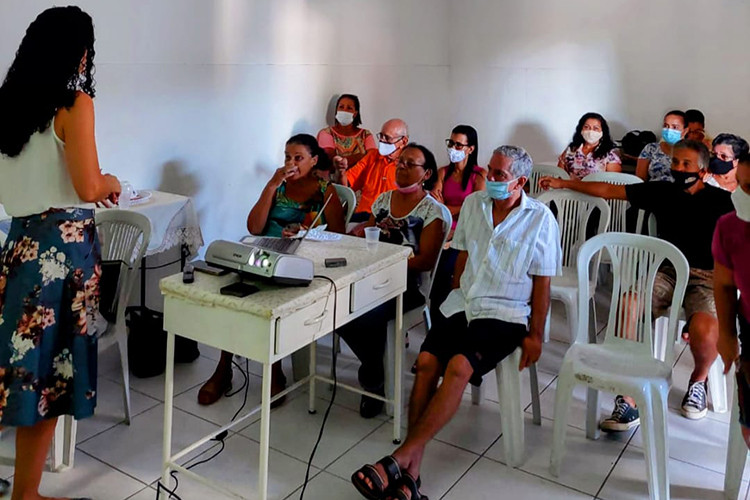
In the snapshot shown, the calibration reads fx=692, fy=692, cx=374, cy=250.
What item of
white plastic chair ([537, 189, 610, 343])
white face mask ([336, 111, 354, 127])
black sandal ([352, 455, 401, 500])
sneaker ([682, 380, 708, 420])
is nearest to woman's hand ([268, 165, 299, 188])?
white plastic chair ([537, 189, 610, 343])

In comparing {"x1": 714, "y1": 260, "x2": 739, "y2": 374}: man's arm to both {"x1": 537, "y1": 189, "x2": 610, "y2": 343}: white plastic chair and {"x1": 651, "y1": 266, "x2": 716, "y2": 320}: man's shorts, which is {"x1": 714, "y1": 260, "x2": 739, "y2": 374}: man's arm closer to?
{"x1": 651, "y1": 266, "x2": 716, "y2": 320}: man's shorts

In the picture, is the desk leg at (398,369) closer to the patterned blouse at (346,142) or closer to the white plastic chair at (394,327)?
the white plastic chair at (394,327)

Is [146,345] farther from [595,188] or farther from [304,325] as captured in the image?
[595,188]

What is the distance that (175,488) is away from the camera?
222 cm

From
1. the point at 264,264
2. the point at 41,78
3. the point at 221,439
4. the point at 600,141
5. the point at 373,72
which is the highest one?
Answer: the point at 373,72

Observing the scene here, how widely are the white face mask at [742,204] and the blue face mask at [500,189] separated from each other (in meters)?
0.76

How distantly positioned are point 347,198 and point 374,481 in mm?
1479

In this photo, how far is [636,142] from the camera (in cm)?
484

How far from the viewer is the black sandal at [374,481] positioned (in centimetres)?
211

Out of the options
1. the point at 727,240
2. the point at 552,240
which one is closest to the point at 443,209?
the point at 552,240

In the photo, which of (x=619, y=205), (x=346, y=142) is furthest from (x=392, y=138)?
(x=619, y=205)

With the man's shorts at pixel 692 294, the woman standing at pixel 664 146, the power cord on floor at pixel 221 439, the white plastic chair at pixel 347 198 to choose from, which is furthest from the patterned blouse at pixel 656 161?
the power cord on floor at pixel 221 439

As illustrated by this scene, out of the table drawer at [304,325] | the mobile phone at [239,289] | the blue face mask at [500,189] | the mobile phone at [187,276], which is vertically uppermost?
the blue face mask at [500,189]

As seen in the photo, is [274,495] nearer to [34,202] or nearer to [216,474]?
[216,474]
